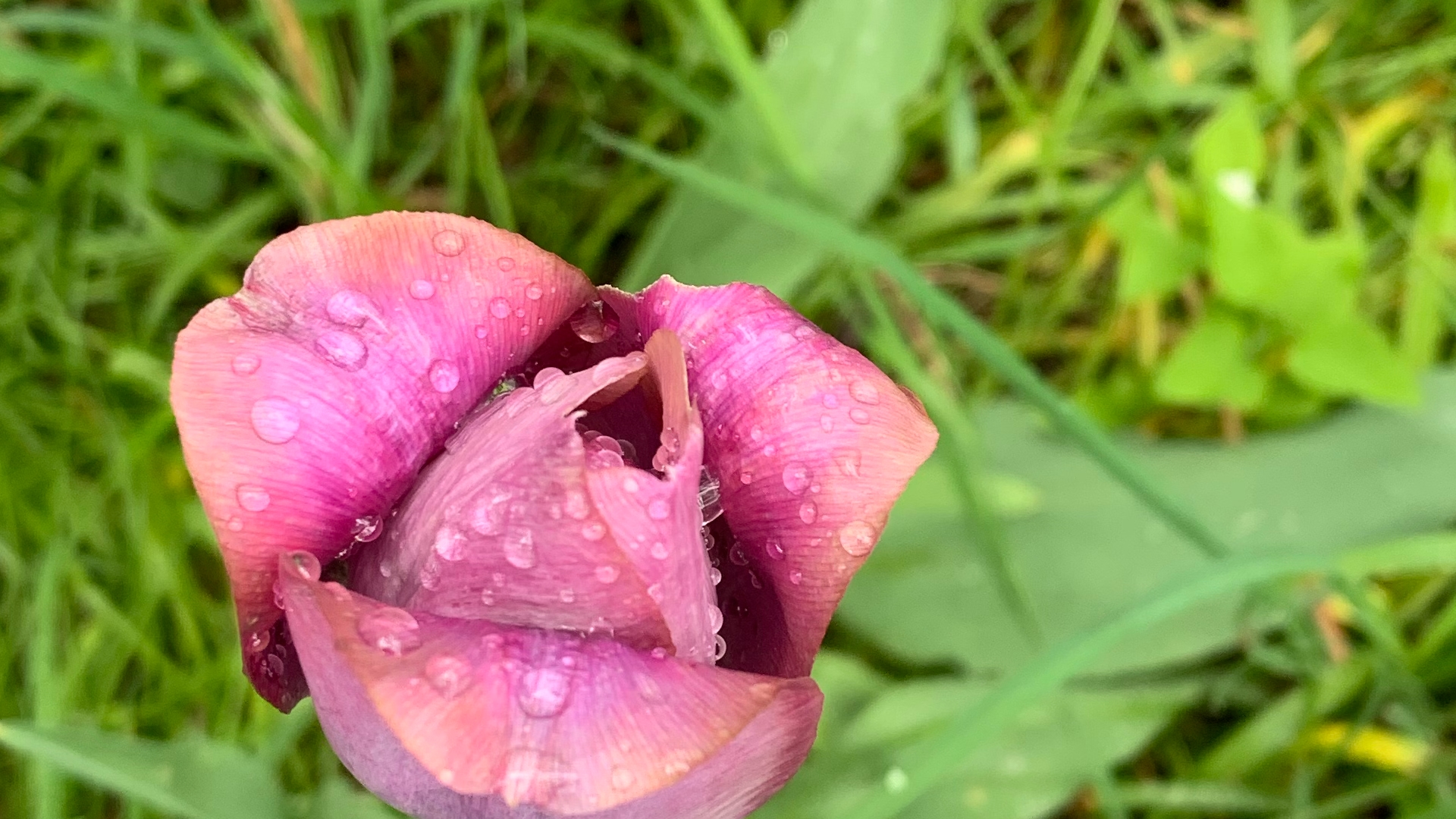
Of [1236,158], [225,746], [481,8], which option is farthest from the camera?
[1236,158]

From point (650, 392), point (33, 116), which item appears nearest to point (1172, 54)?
point (650, 392)

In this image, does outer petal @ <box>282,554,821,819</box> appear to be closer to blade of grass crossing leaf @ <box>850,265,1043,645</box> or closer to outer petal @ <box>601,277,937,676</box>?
outer petal @ <box>601,277,937,676</box>

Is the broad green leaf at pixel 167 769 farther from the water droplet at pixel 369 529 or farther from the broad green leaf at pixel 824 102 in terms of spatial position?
the broad green leaf at pixel 824 102

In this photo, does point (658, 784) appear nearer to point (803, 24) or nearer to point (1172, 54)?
point (803, 24)

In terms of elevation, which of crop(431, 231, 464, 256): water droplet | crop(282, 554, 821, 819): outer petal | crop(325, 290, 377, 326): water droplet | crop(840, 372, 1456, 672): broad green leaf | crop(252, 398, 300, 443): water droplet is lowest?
crop(840, 372, 1456, 672): broad green leaf

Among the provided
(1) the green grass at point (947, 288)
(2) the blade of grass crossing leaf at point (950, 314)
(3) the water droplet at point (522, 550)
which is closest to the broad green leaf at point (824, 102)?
(1) the green grass at point (947, 288)

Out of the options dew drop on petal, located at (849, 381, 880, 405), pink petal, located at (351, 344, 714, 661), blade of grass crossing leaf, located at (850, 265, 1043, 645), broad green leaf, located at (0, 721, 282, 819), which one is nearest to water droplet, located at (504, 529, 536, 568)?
pink petal, located at (351, 344, 714, 661)
